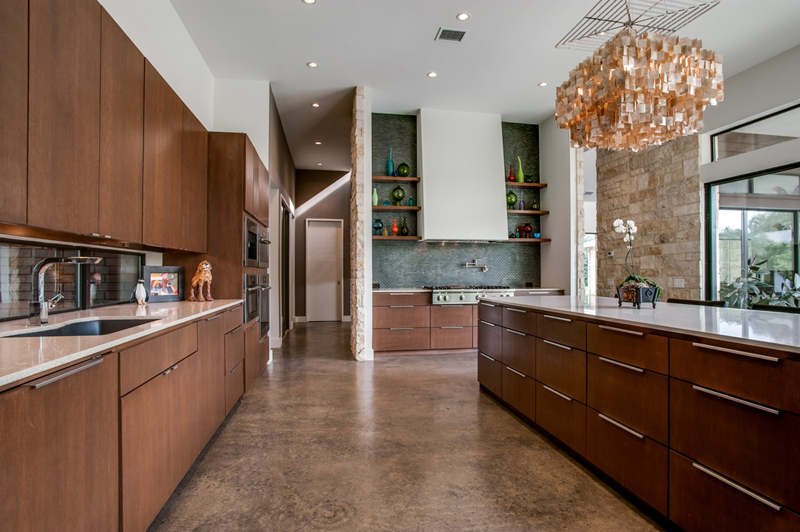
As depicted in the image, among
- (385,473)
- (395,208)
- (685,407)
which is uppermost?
(395,208)

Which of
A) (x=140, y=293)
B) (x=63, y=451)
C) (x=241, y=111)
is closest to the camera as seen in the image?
(x=63, y=451)

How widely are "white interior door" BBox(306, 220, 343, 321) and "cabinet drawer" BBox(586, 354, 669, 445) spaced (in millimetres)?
7191

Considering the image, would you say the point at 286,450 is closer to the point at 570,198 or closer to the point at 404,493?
the point at 404,493

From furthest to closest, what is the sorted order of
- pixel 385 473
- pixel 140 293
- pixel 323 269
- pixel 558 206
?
pixel 323 269
pixel 558 206
pixel 140 293
pixel 385 473

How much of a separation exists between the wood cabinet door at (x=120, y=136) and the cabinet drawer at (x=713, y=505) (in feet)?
8.72

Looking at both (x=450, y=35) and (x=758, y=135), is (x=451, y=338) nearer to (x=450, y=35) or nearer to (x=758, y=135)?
(x=450, y=35)

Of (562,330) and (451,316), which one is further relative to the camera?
(451,316)

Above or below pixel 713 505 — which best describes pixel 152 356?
above

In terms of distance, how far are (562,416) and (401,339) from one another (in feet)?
10.3

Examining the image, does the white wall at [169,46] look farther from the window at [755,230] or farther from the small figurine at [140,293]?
the window at [755,230]

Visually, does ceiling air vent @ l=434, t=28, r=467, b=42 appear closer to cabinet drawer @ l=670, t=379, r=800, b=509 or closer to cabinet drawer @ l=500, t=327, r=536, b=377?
cabinet drawer @ l=500, t=327, r=536, b=377

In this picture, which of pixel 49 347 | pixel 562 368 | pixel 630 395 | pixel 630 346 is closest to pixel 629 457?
pixel 630 395

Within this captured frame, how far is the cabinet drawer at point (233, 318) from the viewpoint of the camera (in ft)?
9.50

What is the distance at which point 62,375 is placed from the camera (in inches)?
43.0
